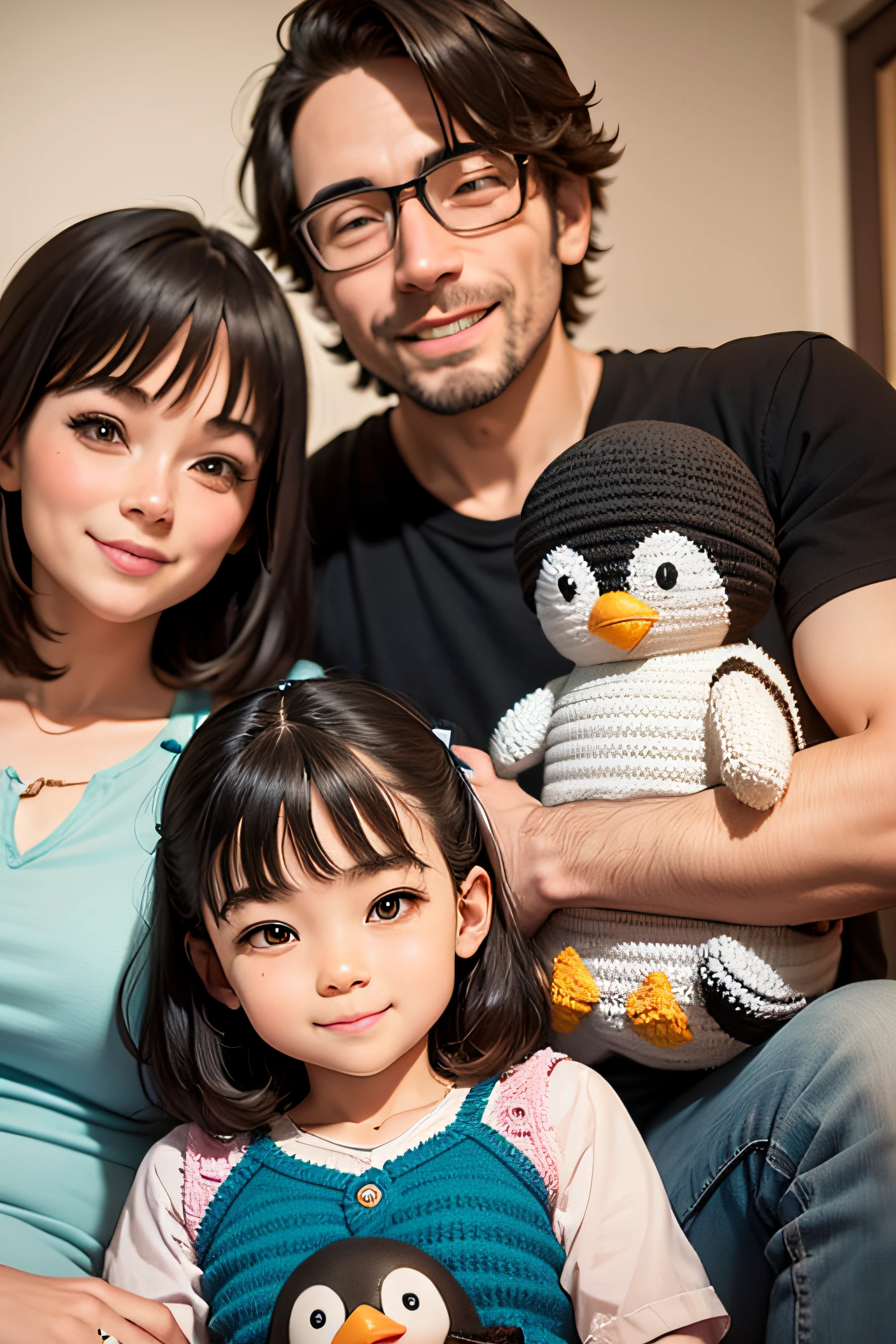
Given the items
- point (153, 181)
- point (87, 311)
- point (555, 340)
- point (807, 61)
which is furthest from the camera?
point (807, 61)

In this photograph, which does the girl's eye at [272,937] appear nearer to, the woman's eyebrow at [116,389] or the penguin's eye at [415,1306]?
the penguin's eye at [415,1306]

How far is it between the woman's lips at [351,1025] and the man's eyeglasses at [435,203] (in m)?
0.97

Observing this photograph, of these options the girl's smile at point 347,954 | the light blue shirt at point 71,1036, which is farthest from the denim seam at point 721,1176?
the light blue shirt at point 71,1036

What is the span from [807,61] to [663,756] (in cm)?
147

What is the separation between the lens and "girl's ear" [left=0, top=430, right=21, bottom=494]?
4.25ft

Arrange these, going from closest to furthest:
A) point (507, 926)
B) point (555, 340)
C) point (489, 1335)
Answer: point (489, 1335) < point (507, 926) < point (555, 340)

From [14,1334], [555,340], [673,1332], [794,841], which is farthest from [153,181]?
[673,1332]

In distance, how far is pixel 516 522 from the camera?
1504 millimetres

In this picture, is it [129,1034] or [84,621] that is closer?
[129,1034]

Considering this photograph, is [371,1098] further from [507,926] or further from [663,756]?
[663,756]

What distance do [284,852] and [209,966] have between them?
18 cm

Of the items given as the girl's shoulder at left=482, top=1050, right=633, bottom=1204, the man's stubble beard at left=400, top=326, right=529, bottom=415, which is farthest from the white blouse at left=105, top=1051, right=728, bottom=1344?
the man's stubble beard at left=400, top=326, right=529, bottom=415

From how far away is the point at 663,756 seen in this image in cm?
109

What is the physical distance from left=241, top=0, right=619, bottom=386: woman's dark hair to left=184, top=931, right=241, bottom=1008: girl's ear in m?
1.03
